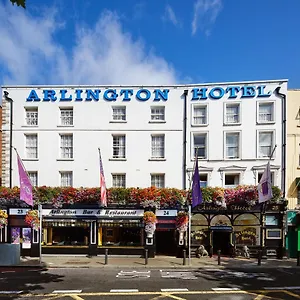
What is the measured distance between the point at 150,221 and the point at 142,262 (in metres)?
2.75

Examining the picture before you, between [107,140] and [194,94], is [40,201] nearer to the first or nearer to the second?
[107,140]

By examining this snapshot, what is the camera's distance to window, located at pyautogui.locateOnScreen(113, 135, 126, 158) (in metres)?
24.0

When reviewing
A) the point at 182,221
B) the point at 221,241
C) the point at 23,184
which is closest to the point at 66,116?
the point at 23,184

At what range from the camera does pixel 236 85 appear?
23547 millimetres

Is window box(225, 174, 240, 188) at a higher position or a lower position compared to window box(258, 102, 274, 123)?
lower

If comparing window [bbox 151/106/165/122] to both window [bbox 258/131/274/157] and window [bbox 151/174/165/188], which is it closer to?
window [bbox 151/174/165/188]

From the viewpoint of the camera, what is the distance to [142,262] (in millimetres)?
20125

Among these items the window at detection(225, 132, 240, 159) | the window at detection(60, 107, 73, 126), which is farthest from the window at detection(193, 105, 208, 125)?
the window at detection(60, 107, 73, 126)

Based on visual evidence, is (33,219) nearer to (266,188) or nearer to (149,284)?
(149,284)

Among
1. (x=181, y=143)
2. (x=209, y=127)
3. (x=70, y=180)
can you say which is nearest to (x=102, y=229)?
(x=70, y=180)

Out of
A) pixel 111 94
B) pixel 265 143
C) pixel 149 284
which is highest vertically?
pixel 111 94

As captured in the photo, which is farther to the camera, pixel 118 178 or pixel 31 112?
pixel 31 112

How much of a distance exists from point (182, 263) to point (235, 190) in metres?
6.30

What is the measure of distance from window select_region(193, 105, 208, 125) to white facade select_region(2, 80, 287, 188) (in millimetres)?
60
